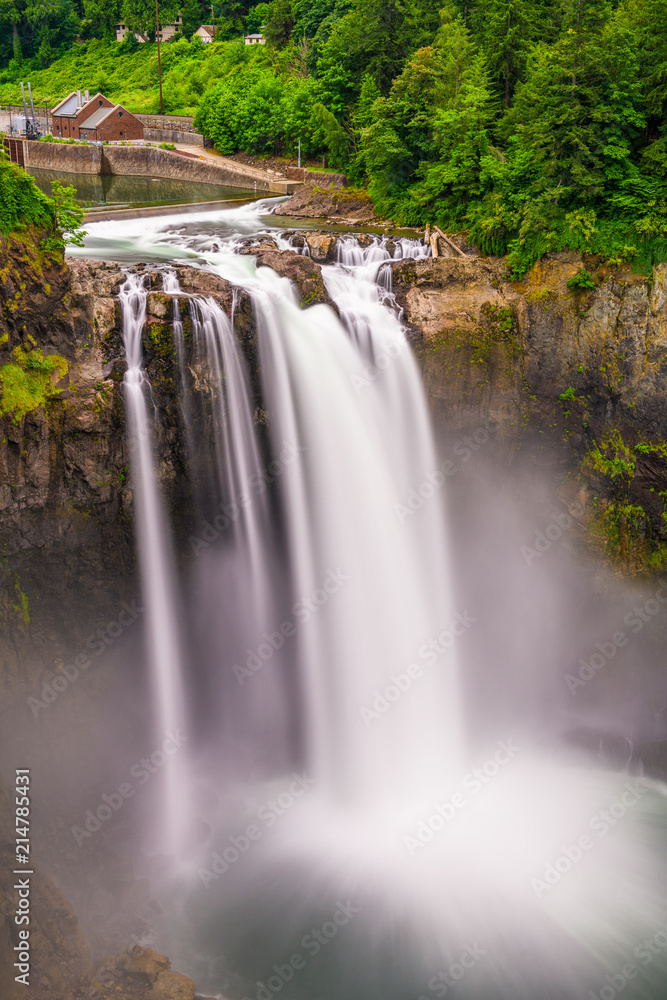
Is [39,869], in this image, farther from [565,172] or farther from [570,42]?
[570,42]

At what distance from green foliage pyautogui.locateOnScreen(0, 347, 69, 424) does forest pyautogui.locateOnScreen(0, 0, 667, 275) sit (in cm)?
1178

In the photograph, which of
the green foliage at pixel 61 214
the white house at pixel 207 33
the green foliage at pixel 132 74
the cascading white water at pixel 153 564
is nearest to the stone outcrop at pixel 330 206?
the green foliage at pixel 61 214

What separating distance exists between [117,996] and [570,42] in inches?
825

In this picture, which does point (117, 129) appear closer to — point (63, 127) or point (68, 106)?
point (63, 127)

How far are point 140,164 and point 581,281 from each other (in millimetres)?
33660

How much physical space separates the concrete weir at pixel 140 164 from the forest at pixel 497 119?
3179mm

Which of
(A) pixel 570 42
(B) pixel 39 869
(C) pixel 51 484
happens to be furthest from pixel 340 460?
(A) pixel 570 42

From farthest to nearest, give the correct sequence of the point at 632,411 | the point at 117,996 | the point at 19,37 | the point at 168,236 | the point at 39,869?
the point at 19,37, the point at 168,236, the point at 632,411, the point at 39,869, the point at 117,996

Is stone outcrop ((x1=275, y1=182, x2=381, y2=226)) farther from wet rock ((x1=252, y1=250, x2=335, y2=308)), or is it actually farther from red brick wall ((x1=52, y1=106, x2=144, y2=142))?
red brick wall ((x1=52, y1=106, x2=144, y2=142))

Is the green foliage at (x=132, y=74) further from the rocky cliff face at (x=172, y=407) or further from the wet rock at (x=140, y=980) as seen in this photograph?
the wet rock at (x=140, y=980)

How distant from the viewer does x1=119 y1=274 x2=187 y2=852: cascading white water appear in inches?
520

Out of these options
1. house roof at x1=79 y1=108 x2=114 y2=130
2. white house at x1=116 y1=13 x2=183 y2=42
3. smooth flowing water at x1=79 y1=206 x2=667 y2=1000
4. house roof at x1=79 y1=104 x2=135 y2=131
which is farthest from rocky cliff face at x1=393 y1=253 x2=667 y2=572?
white house at x1=116 y1=13 x2=183 y2=42

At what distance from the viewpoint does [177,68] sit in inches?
2625

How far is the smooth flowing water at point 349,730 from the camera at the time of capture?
11094 mm
